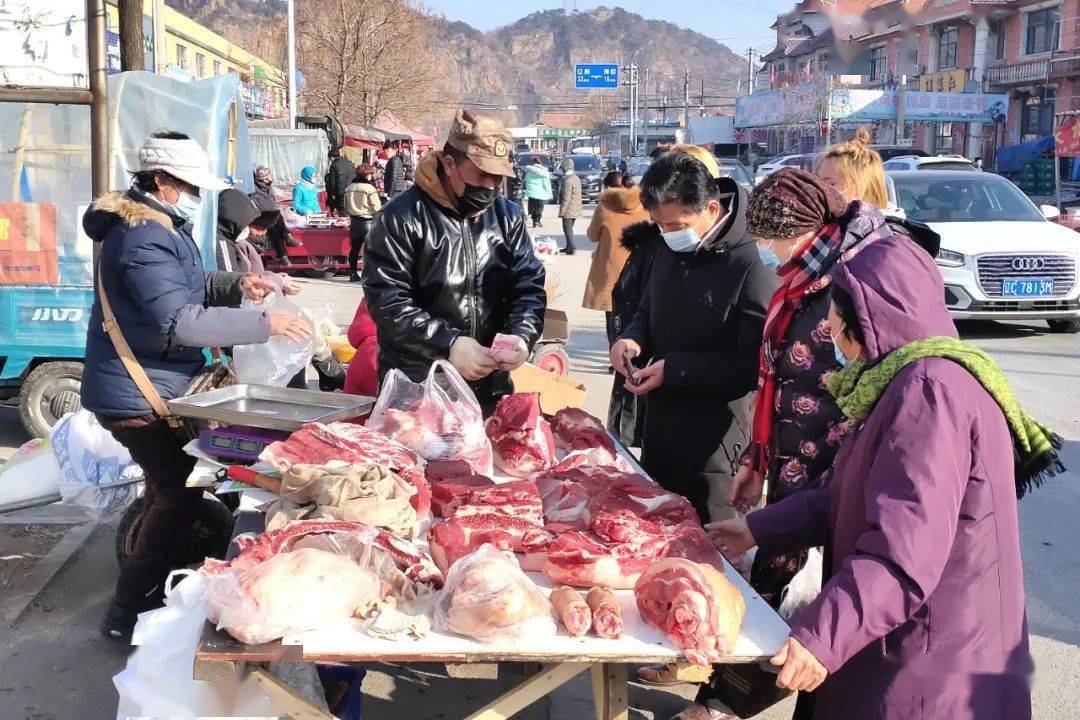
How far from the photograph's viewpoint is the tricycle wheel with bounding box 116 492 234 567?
475 cm

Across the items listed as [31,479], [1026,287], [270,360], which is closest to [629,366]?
[270,360]

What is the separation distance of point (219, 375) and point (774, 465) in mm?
2548

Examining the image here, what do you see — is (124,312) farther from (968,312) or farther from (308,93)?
(308,93)

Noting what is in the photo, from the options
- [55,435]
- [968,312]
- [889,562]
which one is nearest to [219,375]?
[55,435]

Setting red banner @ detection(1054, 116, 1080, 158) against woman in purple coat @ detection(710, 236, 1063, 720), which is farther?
red banner @ detection(1054, 116, 1080, 158)

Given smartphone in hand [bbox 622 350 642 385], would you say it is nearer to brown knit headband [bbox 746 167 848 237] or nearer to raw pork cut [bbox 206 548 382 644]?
brown knit headband [bbox 746 167 848 237]

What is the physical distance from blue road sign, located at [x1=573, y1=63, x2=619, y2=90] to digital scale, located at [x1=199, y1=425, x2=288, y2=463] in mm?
57962

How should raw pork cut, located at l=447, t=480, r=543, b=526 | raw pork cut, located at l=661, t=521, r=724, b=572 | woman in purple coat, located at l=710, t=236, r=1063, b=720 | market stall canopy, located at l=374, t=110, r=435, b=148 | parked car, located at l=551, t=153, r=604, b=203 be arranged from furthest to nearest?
market stall canopy, located at l=374, t=110, r=435, b=148 → parked car, located at l=551, t=153, r=604, b=203 → raw pork cut, located at l=447, t=480, r=543, b=526 → raw pork cut, located at l=661, t=521, r=724, b=572 → woman in purple coat, located at l=710, t=236, r=1063, b=720

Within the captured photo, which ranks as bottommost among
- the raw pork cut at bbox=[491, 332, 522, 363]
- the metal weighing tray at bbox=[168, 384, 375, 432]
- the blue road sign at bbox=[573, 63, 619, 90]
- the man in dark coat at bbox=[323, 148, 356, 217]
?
the metal weighing tray at bbox=[168, 384, 375, 432]

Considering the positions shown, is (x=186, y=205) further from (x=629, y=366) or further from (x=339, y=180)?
(x=339, y=180)

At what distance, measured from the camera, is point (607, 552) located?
9.46 ft

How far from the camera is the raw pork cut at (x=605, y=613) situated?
2.51 metres

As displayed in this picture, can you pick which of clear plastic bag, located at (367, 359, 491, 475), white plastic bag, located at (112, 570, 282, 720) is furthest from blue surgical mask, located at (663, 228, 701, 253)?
white plastic bag, located at (112, 570, 282, 720)

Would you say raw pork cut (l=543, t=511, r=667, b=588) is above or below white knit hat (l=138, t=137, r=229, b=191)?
below
